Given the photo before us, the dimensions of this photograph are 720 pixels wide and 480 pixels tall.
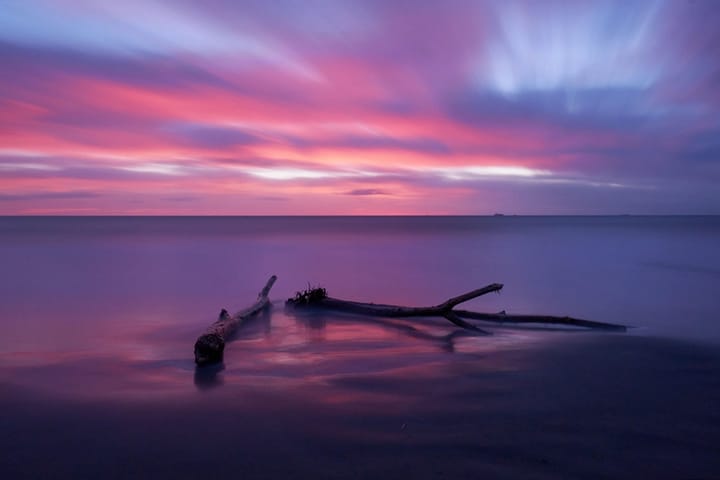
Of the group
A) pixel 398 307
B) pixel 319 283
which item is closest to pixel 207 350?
pixel 398 307

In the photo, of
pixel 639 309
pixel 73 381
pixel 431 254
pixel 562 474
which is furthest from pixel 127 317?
pixel 431 254

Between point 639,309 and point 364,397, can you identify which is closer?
point 364,397

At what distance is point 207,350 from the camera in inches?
317

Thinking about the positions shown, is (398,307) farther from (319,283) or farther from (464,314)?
(319,283)

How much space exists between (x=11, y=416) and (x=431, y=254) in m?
33.6

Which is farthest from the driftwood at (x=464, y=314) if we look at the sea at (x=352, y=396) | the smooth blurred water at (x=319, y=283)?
the smooth blurred water at (x=319, y=283)

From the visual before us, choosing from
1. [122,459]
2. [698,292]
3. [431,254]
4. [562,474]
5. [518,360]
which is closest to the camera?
[562,474]

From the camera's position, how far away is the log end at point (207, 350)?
805cm

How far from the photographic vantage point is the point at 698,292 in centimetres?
1895

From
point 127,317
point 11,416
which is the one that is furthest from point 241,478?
point 127,317

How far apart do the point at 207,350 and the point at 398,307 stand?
212 inches

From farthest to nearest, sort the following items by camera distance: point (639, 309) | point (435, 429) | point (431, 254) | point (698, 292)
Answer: point (431, 254)
point (698, 292)
point (639, 309)
point (435, 429)

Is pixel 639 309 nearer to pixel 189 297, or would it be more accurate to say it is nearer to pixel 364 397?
pixel 364 397

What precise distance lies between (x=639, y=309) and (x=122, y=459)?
1524 centimetres
